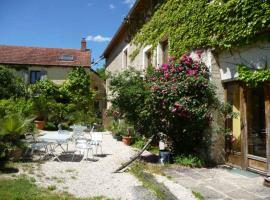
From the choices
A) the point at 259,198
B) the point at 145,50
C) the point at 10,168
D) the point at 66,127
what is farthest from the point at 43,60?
the point at 259,198

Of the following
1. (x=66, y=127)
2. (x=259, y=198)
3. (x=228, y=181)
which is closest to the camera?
(x=259, y=198)

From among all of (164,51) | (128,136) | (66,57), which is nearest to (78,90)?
(66,57)

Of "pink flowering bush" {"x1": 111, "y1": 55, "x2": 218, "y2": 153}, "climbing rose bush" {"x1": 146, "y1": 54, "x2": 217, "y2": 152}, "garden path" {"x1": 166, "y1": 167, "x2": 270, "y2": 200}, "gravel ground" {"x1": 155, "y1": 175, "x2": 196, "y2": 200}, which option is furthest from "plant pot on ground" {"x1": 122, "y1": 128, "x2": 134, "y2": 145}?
"gravel ground" {"x1": 155, "y1": 175, "x2": 196, "y2": 200}

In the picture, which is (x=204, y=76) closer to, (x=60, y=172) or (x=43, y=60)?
(x=60, y=172)

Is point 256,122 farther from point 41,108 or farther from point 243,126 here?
point 41,108

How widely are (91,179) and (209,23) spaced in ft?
16.7

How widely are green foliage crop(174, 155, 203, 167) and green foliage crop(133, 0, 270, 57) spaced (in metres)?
3.03

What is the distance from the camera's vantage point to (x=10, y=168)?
8164 millimetres

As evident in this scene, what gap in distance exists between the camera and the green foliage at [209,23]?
7.28m

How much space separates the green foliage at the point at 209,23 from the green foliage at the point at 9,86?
11.8 meters

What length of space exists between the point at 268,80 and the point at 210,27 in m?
2.47

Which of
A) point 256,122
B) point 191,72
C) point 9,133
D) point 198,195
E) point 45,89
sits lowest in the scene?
point 198,195

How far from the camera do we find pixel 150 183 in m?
A: 6.84

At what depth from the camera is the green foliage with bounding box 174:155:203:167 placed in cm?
866
